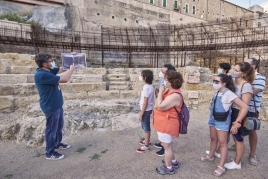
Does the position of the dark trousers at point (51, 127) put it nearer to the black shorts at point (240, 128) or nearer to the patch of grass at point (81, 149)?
the patch of grass at point (81, 149)

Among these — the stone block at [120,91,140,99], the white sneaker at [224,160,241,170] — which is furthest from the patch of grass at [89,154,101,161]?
the stone block at [120,91,140,99]

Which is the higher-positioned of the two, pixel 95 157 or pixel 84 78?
pixel 84 78

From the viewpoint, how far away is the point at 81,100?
19.1ft

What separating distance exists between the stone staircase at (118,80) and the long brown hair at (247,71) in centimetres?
489

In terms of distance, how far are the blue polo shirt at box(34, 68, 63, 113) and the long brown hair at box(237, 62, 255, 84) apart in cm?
270

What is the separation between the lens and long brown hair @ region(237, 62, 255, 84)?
2434 millimetres

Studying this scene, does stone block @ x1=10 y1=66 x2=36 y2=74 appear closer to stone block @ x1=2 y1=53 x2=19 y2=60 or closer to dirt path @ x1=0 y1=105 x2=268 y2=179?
stone block @ x1=2 y1=53 x2=19 y2=60

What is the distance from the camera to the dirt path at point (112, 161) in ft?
8.24

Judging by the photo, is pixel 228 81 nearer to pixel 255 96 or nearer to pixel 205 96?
pixel 255 96

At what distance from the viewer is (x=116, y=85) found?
7.06 metres

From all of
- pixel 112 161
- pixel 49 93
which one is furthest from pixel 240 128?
pixel 49 93

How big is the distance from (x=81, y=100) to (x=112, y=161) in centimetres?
336

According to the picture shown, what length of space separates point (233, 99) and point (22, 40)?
1337cm

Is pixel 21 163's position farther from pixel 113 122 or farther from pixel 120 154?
pixel 113 122
